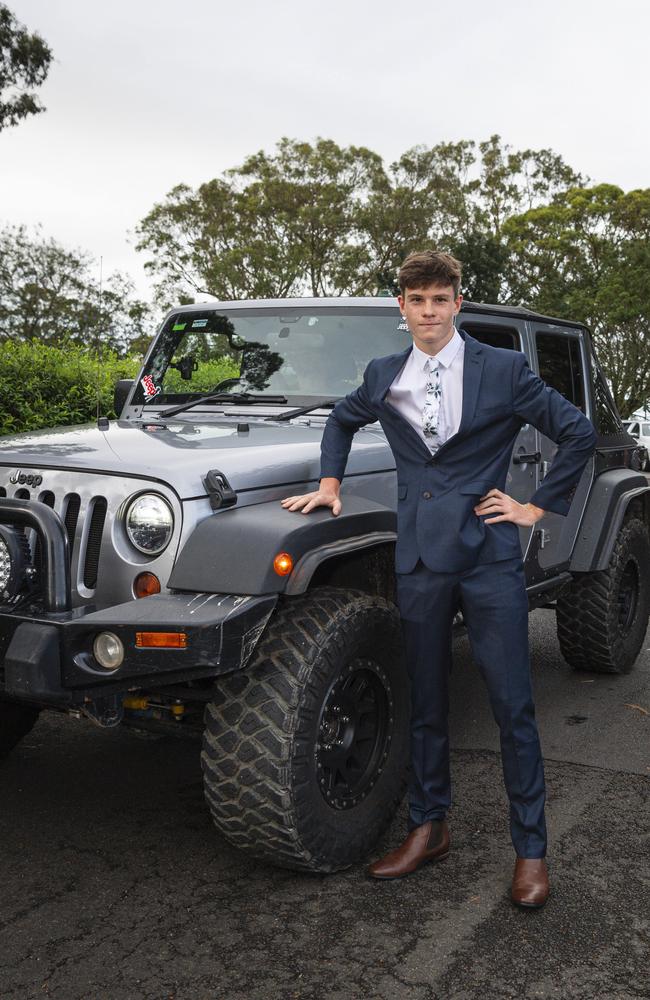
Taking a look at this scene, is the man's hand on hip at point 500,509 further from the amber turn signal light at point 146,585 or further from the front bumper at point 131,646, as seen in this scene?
the amber turn signal light at point 146,585

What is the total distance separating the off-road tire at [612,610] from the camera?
218 inches

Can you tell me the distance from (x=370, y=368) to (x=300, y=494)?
19.8 inches

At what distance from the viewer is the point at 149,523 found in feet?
10.5

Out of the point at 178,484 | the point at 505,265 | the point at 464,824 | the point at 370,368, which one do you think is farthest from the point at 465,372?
the point at 505,265

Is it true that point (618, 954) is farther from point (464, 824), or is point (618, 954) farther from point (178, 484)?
point (178, 484)

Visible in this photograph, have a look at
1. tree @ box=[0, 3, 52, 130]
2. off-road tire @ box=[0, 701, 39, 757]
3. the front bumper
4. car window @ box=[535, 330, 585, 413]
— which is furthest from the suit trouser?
tree @ box=[0, 3, 52, 130]

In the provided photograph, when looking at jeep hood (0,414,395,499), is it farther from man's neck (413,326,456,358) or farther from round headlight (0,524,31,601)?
man's neck (413,326,456,358)

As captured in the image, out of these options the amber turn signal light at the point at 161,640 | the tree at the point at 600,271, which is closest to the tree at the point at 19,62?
the amber turn signal light at the point at 161,640

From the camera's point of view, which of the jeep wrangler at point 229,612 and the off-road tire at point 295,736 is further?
the off-road tire at point 295,736

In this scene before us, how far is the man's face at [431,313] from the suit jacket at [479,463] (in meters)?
0.11

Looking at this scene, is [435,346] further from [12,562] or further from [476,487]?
[12,562]

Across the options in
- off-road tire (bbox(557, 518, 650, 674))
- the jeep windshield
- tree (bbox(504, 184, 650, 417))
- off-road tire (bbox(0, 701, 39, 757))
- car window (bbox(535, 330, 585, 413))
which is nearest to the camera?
off-road tire (bbox(0, 701, 39, 757))

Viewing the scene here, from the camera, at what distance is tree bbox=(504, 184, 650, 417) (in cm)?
3094

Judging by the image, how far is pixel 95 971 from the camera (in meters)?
2.80
